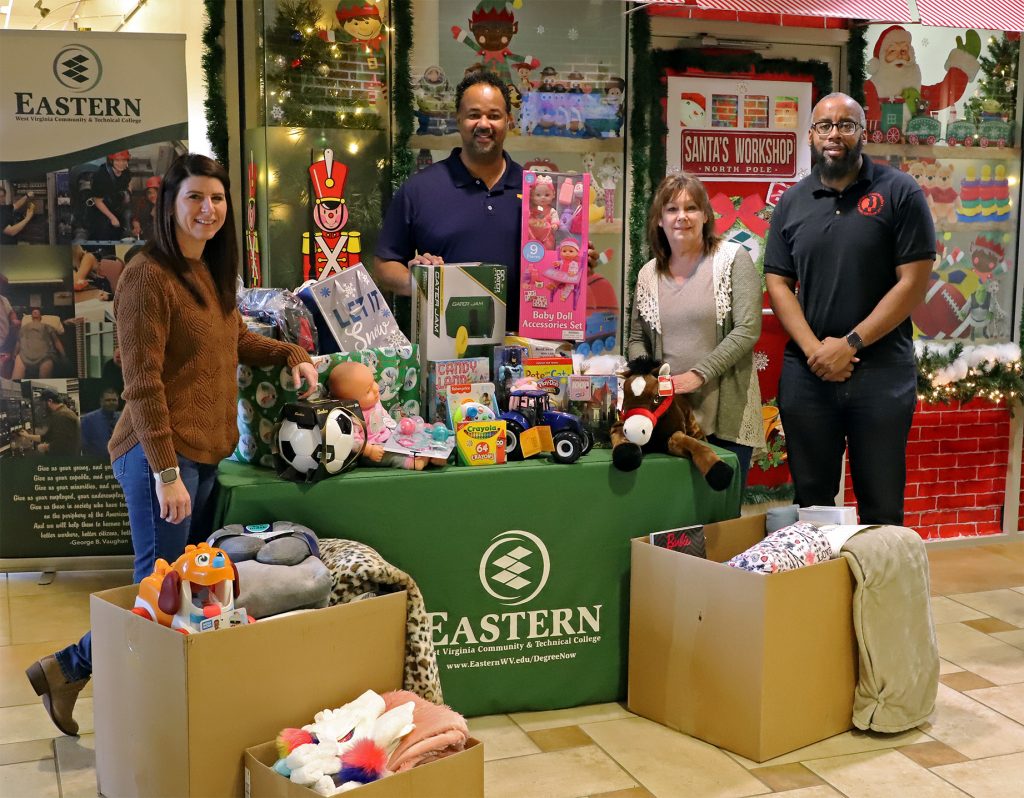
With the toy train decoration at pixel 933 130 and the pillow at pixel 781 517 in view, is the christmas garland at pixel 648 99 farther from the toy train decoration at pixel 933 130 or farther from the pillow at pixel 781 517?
the pillow at pixel 781 517

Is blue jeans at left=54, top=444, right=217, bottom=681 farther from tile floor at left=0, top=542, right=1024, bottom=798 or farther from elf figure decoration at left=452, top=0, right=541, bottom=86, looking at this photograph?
elf figure decoration at left=452, top=0, right=541, bottom=86

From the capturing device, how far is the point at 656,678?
3.24 metres

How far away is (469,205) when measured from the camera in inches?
146

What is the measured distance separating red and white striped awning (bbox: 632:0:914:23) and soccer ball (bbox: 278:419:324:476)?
7.53ft

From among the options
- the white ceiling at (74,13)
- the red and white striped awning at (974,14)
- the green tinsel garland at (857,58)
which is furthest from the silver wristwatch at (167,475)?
the green tinsel garland at (857,58)

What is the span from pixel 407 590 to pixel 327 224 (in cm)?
199

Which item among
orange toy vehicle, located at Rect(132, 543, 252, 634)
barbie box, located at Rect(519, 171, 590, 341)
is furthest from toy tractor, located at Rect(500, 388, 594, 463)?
orange toy vehicle, located at Rect(132, 543, 252, 634)

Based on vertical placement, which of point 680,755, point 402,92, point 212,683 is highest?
point 402,92

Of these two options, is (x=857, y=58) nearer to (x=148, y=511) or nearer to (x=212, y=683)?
(x=148, y=511)

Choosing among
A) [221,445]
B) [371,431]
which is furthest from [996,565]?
[221,445]

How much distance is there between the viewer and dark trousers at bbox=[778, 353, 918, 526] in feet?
12.1

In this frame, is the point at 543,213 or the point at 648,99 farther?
the point at 648,99

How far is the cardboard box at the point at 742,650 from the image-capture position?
116 inches

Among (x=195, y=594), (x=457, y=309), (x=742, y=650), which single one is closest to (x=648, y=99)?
(x=457, y=309)
